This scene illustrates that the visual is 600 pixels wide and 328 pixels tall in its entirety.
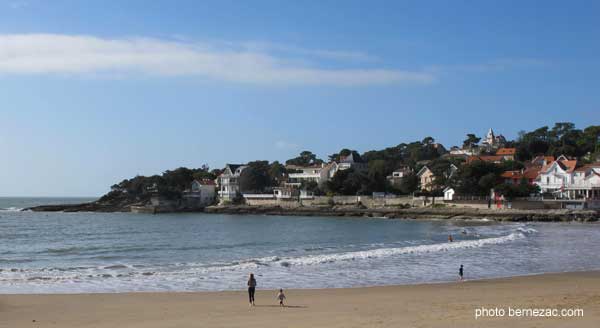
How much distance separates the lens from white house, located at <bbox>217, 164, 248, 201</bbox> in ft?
395

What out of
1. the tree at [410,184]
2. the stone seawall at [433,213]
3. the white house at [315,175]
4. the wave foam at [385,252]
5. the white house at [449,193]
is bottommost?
the wave foam at [385,252]

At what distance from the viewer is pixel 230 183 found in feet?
397

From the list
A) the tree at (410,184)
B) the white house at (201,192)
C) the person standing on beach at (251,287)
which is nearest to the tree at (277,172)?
the white house at (201,192)

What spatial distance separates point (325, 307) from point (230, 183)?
102m

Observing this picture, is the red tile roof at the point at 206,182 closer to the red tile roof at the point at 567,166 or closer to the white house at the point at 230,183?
the white house at the point at 230,183

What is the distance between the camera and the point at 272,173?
Result: 477ft

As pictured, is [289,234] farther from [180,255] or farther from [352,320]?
[352,320]

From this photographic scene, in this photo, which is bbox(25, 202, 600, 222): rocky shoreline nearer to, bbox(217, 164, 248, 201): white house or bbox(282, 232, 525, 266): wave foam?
bbox(217, 164, 248, 201): white house

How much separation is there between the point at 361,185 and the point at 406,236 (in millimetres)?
51264

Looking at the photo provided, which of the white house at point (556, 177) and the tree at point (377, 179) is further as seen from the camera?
the tree at point (377, 179)

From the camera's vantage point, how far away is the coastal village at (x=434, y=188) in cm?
8569

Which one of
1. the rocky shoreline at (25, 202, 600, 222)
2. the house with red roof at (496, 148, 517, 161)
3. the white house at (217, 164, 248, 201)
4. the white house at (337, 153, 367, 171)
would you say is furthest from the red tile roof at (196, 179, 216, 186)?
the house with red roof at (496, 148, 517, 161)

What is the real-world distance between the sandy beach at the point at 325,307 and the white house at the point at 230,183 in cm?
9692

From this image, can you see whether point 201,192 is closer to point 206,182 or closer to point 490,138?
point 206,182
